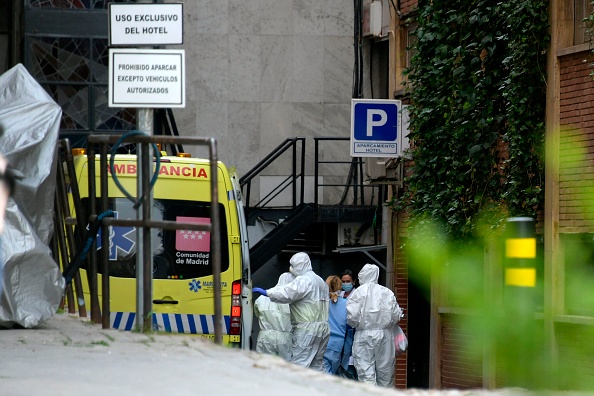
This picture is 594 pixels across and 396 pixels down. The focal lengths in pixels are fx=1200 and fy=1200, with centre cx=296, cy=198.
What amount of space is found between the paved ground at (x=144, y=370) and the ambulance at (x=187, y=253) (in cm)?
321

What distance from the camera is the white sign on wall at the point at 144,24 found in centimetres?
820

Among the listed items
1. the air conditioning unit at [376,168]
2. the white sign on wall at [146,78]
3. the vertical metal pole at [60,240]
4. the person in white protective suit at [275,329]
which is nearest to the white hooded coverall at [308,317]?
the person in white protective suit at [275,329]

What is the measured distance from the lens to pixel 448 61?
15.2m

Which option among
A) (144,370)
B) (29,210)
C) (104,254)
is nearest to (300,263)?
(29,210)

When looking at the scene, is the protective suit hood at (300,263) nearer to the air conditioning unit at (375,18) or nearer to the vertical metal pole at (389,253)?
the vertical metal pole at (389,253)

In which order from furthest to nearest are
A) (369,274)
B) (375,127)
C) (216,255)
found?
(375,127), (369,274), (216,255)

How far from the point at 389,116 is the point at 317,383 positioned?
13498mm

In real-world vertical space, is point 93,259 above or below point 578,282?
below

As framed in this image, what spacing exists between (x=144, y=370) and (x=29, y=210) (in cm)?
373

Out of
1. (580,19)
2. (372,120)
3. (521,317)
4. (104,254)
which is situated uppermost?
(580,19)

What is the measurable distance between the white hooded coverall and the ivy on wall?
1.70 metres

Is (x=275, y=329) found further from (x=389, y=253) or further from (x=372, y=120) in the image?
(x=389, y=253)

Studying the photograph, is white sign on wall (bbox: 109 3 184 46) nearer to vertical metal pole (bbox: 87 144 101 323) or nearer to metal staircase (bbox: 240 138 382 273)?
vertical metal pole (bbox: 87 144 101 323)

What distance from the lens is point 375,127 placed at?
61.5ft
